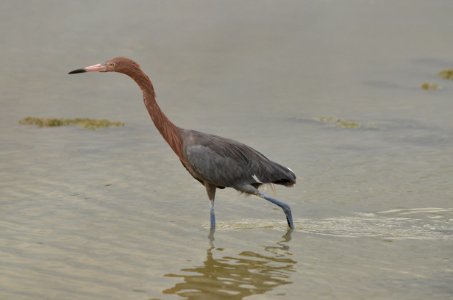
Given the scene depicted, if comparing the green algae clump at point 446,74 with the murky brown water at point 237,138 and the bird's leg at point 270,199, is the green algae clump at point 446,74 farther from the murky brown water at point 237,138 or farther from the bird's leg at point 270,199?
the bird's leg at point 270,199

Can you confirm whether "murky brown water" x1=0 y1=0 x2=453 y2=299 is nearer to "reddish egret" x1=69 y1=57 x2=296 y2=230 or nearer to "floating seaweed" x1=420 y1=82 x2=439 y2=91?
"floating seaweed" x1=420 y1=82 x2=439 y2=91

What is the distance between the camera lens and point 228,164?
13.2m

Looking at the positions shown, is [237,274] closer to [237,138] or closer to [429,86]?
[237,138]

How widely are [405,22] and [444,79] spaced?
3.56 metres

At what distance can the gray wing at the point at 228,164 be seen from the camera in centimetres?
1301

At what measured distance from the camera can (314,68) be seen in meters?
24.6

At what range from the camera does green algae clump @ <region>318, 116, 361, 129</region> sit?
19.9m

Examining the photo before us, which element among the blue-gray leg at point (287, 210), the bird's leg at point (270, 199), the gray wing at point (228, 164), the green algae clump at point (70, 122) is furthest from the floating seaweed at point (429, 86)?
the blue-gray leg at point (287, 210)

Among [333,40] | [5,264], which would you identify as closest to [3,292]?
[5,264]

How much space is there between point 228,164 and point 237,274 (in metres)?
2.30

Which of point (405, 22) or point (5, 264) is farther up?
point (405, 22)

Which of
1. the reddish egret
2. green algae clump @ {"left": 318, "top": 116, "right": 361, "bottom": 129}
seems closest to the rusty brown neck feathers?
the reddish egret

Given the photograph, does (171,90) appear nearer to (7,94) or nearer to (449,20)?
(7,94)

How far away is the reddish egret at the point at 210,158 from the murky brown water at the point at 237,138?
0.55m
